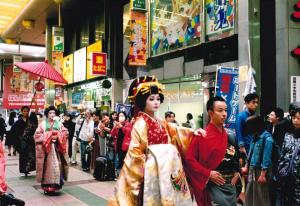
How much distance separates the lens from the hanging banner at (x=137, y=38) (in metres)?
13.1

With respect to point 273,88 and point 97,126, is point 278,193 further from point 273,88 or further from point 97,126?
point 97,126

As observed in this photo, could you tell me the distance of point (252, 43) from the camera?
9578mm

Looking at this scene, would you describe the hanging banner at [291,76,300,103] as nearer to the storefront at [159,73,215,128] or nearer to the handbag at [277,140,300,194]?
the storefront at [159,73,215,128]

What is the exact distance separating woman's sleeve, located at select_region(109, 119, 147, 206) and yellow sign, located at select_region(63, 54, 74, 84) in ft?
63.7

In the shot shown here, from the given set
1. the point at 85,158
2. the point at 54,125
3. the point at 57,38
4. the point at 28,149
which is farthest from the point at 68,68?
the point at 54,125

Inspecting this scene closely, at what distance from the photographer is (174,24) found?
13312 millimetres

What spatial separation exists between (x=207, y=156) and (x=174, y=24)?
33.1ft

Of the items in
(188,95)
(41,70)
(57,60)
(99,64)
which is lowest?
(188,95)

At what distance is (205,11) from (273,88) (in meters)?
3.63

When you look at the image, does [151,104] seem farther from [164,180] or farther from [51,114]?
[51,114]

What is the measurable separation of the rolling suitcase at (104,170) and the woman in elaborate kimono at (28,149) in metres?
2.06

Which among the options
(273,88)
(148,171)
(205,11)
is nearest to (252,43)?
(273,88)

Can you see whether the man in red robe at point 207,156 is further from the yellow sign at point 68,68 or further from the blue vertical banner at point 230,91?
the yellow sign at point 68,68

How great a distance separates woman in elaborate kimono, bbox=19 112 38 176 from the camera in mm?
10562
